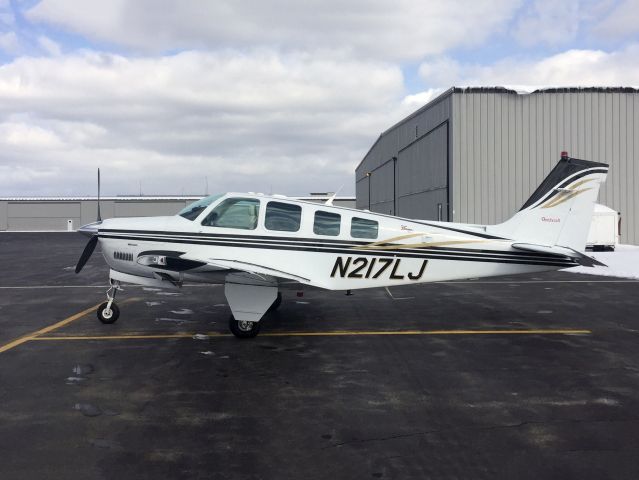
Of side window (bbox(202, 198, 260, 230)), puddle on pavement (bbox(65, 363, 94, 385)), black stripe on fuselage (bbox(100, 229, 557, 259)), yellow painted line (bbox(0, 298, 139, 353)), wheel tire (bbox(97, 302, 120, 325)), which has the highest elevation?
side window (bbox(202, 198, 260, 230))

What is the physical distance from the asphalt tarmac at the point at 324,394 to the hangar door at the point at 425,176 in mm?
16009

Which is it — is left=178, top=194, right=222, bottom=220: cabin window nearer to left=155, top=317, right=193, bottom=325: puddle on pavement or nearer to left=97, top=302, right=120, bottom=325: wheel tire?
left=155, top=317, right=193, bottom=325: puddle on pavement

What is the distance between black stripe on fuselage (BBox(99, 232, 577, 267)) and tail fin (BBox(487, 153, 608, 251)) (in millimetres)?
378

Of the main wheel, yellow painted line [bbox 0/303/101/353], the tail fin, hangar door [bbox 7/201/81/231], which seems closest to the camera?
yellow painted line [bbox 0/303/101/353]

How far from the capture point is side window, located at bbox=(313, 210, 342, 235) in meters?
8.96

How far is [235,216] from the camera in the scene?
8891 millimetres

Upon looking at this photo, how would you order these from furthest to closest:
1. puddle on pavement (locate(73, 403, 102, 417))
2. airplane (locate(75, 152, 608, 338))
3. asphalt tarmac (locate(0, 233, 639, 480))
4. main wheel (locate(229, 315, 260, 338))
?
airplane (locate(75, 152, 608, 338)) → main wheel (locate(229, 315, 260, 338)) → puddle on pavement (locate(73, 403, 102, 417)) → asphalt tarmac (locate(0, 233, 639, 480))

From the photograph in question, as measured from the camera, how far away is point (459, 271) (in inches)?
364

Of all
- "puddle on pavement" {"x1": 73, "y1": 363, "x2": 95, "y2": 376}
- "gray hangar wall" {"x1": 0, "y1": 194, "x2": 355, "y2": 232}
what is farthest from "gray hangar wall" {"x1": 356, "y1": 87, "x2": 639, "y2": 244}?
"gray hangar wall" {"x1": 0, "y1": 194, "x2": 355, "y2": 232}

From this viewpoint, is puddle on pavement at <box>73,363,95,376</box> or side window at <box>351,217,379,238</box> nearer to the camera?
puddle on pavement at <box>73,363,95,376</box>

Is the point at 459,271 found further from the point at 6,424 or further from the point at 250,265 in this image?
the point at 6,424

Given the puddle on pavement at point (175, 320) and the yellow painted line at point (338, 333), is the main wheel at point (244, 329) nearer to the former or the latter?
the yellow painted line at point (338, 333)

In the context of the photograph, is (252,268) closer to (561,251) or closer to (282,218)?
(282,218)

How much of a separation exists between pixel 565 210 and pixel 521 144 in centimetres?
1730
